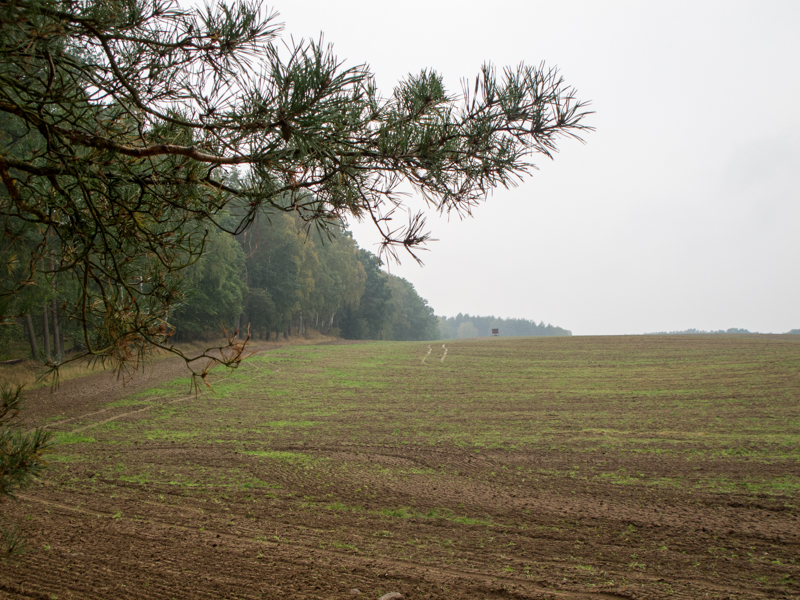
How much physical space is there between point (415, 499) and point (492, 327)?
164 meters

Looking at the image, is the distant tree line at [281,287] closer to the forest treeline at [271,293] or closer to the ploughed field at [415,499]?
the forest treeline at [271,293]

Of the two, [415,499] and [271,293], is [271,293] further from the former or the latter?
[415,499]

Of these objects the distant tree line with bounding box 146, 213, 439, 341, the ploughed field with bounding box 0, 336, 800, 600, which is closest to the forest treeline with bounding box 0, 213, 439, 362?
the distant tree line with bounding box 146, 213, 439, 341

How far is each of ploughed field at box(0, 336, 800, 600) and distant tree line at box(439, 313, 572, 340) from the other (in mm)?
139565

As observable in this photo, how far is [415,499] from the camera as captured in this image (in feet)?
17.9

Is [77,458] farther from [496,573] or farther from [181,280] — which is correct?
[496,573]

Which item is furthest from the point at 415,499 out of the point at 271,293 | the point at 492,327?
the point at 492,327

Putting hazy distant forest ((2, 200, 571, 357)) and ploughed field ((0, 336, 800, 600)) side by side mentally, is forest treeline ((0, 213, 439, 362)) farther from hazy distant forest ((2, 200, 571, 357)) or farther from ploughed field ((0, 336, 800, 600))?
ploughed field ((0, 336, 800, 600))

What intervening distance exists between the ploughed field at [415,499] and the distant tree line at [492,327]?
13956 cm

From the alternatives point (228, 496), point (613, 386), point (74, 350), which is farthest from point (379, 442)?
point (74, 350)

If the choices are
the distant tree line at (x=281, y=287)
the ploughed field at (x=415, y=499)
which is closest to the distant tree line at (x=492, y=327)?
the distant tree line at (x=281, y=287)

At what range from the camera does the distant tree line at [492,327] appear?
509ft

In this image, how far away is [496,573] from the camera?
3715mm

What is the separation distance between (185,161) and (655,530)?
5.01 metres
